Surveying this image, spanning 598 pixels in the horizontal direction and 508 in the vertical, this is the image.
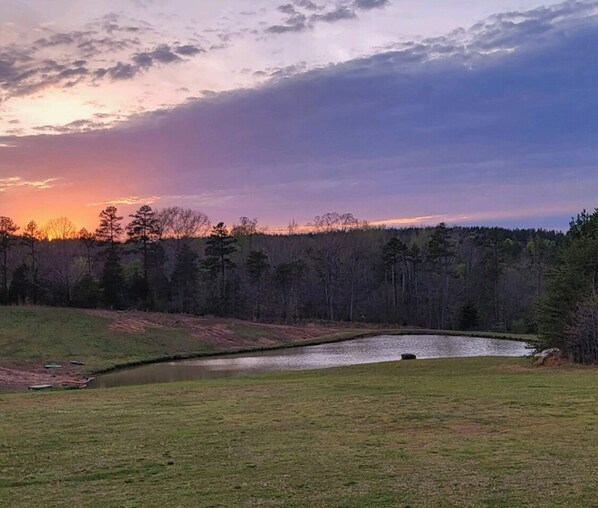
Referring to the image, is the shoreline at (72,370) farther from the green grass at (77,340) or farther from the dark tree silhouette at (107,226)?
the dark tree silhouette at (107,226)

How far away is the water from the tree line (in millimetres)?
13293

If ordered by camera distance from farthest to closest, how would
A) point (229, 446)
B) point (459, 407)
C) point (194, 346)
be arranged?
1. point (194, 346)
2. point (459, 407)
3. point (229, 446)

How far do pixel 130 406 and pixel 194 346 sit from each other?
120ft

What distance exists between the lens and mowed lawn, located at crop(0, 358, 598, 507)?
880 centimetres

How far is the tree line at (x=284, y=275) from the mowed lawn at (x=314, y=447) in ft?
166

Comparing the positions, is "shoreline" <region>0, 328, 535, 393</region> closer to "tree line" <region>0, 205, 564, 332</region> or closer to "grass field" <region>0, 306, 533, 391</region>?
"grass field" <region>0, 306, 533, 391</region>

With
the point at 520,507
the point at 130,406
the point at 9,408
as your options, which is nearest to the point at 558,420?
the point at 520,507

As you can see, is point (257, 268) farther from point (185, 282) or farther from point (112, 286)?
point (112, 286)

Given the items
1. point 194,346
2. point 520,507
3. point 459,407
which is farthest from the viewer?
point 194,346

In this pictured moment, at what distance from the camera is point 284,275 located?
88.6 meters

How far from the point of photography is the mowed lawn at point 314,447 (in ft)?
28.9

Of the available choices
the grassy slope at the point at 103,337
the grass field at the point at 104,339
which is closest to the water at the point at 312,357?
the grass field at the point at 104,339

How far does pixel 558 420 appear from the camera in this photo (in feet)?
47.2

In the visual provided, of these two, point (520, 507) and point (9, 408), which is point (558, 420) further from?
point (9, 408)
